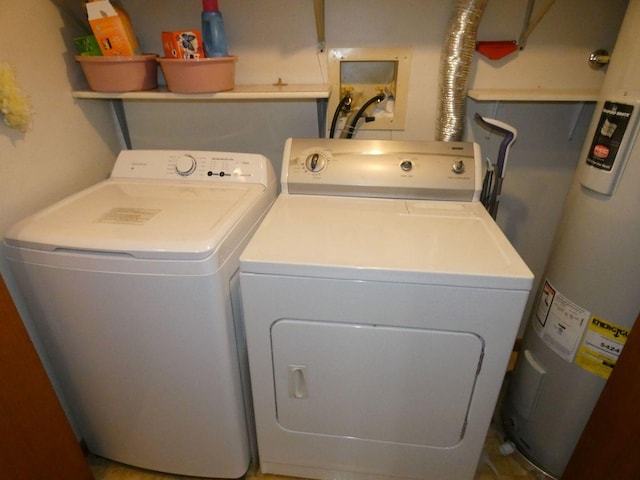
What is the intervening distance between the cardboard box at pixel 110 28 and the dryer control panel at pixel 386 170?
27.5 inches

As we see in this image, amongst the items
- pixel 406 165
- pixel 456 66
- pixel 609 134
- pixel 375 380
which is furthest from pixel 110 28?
pixel 609 134

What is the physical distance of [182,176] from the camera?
1439 mm

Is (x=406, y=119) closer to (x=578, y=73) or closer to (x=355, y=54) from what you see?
(x=355, y=54)

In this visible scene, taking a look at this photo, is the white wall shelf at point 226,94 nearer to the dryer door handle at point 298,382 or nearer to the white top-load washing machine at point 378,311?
the white top-load washing machine at point 378,311

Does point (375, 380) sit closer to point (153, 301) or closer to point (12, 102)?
point (153, 301)

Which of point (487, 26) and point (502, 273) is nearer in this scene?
point (502, 273)

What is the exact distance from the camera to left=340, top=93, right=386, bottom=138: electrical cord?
157 cm

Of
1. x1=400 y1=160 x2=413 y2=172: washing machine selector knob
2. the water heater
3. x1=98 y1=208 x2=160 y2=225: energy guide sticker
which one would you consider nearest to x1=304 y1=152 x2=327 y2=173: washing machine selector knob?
x1=400 y1=160 x2=413 y2=172: washing machine selector knob

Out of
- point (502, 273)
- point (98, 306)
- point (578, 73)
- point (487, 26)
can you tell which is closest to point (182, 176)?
point (98, 306)

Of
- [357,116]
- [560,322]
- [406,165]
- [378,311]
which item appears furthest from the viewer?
[357,116]

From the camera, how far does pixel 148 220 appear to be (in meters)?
1.12

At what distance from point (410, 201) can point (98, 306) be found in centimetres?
105

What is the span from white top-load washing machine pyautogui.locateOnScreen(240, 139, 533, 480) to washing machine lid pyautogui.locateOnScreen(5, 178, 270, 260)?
0.11 metres

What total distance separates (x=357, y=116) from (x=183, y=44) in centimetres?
71
